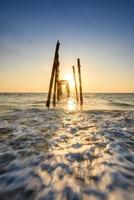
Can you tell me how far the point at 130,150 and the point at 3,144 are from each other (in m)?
3.18

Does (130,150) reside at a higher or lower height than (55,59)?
lower

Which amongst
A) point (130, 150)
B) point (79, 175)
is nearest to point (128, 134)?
point (130, 150)

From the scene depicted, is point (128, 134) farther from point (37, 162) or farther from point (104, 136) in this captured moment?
point (37, 162)

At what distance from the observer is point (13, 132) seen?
5980 millimetres

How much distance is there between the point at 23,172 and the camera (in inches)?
121

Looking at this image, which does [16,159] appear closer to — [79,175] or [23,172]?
[23,172]

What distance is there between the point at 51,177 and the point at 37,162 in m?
0.66

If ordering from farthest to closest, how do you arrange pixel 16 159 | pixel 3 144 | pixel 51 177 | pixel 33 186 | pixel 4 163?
pixel 3 144
pixel 16 159
pixel 4 163
pixel 51 177
pixel 33 186

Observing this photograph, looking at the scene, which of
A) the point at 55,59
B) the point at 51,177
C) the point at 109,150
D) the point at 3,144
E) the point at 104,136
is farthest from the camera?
the point at 55,59

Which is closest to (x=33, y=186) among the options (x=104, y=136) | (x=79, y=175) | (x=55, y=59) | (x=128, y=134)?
(x=79, y=175)

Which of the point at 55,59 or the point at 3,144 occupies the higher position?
the point at 55,59

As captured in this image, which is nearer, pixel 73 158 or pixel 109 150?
pixel 73 158

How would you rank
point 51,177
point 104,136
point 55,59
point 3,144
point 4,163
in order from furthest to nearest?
point 55,59 → point 104,136 → point 3,144 → point 4,163 → point 51,177

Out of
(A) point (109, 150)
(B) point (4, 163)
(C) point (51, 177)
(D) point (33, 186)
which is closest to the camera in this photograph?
(D) point (33, 186)
